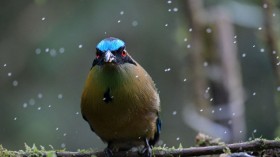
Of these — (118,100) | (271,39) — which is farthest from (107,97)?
(271,39)

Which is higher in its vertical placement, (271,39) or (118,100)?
(271,39)

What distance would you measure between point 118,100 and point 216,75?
152 inches

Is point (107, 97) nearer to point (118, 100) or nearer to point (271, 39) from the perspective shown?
point (118, 100)

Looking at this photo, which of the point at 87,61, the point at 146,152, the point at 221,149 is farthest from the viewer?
the point at 87,61

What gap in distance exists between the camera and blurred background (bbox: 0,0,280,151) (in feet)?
38.0

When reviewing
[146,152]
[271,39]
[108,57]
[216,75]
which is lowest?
[146,152]

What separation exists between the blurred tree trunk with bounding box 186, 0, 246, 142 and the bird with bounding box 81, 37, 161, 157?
297 cm

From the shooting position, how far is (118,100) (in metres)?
5.36

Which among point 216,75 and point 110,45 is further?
point 216,75

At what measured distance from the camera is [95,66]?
5.55 metres

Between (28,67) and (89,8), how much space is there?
1534mm

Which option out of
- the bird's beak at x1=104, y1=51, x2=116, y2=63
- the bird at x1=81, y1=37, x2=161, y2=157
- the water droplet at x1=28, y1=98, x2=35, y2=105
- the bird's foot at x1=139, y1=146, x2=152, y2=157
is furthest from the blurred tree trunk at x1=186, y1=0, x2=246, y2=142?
the water droplet at x1=28, y1=98, x2=35, y2=105

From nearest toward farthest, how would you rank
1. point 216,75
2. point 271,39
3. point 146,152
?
point 146,152, point 271,39, point 216,75

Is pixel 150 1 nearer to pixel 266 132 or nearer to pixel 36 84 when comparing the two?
pixel 36 84
